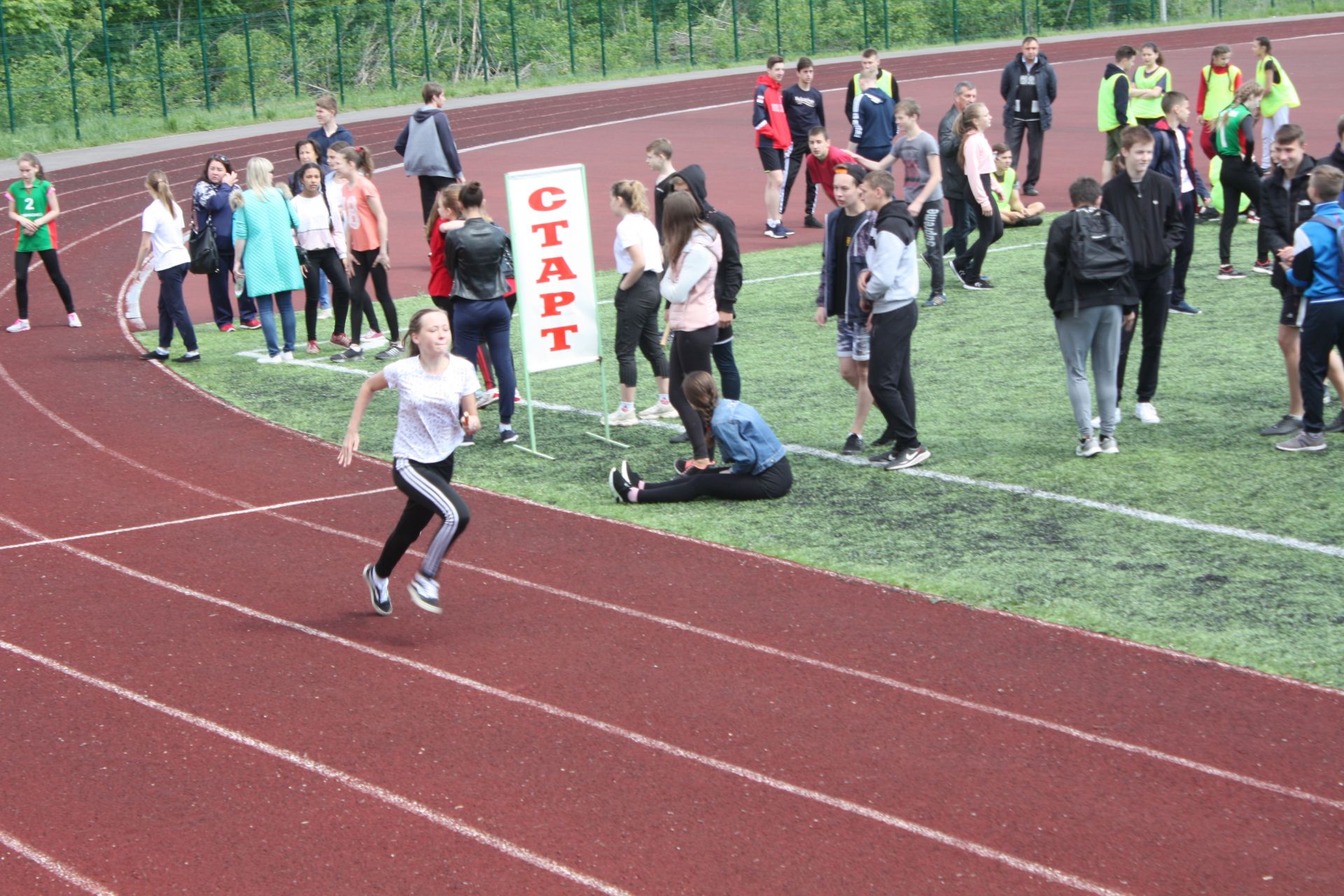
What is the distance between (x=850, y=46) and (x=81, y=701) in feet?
150

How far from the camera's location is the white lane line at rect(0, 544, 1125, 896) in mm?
5242

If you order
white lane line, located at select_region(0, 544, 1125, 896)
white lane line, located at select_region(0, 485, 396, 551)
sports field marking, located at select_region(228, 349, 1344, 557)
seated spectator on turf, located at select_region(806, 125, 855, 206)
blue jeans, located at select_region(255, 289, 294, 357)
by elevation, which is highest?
seated spectator on turf, located at select_region(806, 125, 855, 206)

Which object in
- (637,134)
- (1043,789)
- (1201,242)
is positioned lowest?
(1043,789)

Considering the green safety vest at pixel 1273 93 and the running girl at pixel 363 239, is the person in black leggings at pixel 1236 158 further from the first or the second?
the running girl at pixel 363 239

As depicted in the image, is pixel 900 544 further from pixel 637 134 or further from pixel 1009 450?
pixel 637 134

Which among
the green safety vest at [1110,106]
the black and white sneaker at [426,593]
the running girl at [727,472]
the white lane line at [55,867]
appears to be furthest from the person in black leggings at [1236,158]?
the white lane line at [55,867]

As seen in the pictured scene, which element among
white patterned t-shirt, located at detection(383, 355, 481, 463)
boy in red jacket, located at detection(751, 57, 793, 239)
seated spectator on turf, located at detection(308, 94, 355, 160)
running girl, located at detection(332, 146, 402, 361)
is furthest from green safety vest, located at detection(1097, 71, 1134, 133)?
white patterned t-shirt, located at detection(383, 355, 481, 463)

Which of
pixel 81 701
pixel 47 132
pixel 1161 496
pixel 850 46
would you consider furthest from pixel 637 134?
pixel 81 701

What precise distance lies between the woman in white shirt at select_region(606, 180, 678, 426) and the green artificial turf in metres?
0.62

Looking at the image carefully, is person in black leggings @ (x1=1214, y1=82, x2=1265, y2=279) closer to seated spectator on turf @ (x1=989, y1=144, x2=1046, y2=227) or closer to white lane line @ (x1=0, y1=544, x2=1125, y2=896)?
seated spectator on turf @ (x1=989, y1=144, x2=1046, y2=227)

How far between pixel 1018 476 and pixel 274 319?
299 inches

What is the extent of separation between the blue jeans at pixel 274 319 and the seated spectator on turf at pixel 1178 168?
8063mm

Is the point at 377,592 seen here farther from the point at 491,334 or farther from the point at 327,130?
the point at 327,130

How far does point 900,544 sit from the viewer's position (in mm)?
8625
